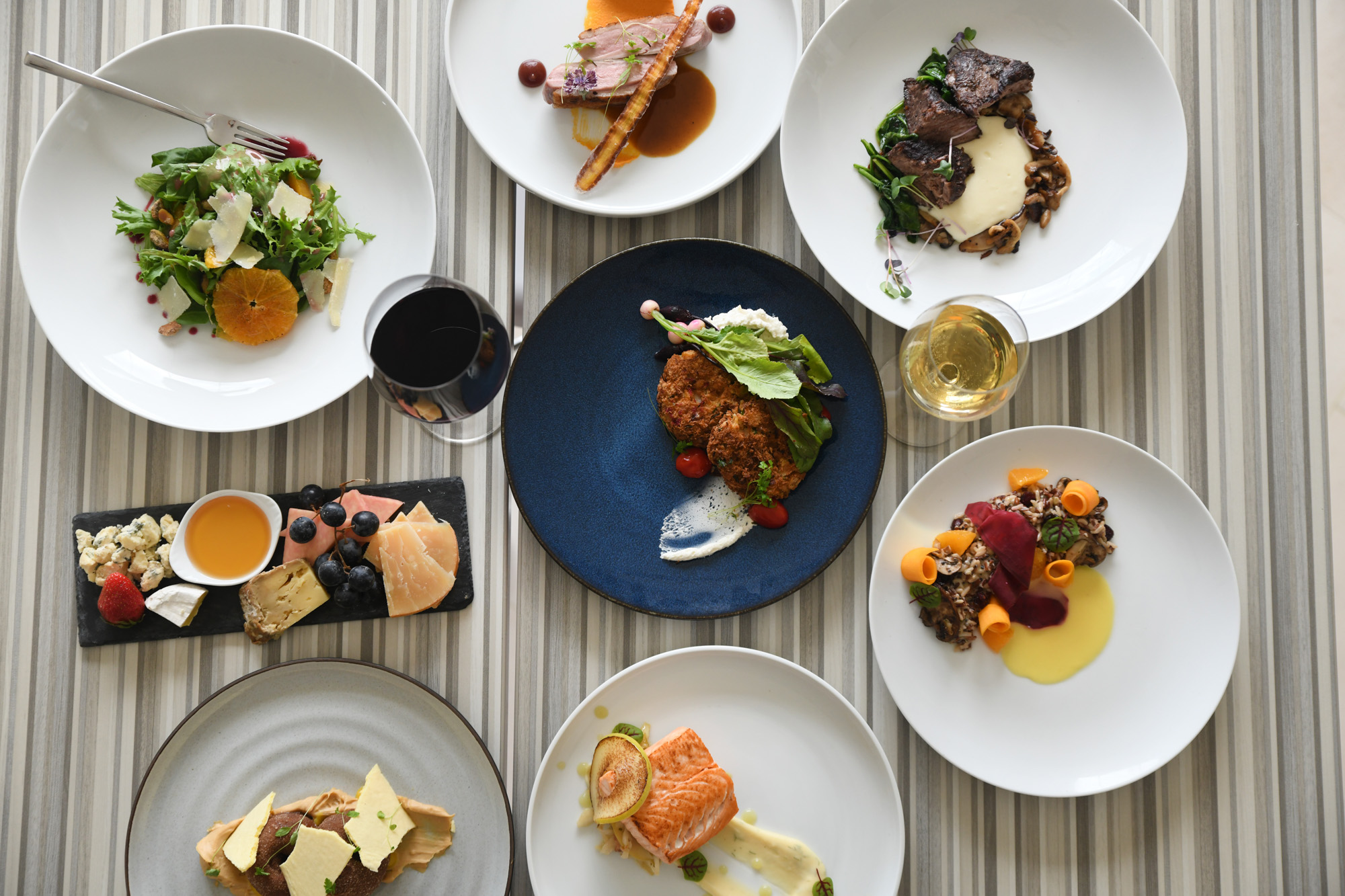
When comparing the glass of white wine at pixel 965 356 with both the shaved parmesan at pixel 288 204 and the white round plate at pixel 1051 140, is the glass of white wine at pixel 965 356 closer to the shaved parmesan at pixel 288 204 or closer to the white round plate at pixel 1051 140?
the white round plate at pixel 1051 140

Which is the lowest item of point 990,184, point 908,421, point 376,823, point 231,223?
point 376,823

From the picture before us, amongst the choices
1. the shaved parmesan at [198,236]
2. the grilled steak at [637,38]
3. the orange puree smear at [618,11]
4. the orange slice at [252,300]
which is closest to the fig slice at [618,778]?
the orange slice at [252,300]

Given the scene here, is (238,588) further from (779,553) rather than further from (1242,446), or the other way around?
(1242,446)

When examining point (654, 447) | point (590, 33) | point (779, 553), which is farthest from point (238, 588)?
point (590, 33)

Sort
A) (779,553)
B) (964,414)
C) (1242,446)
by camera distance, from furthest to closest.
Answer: (1242,446), (779,553), (964,414)

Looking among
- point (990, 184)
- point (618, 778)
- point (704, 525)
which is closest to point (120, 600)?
point (618, 778)

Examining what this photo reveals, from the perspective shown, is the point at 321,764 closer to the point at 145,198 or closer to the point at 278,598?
the point at 278,598
